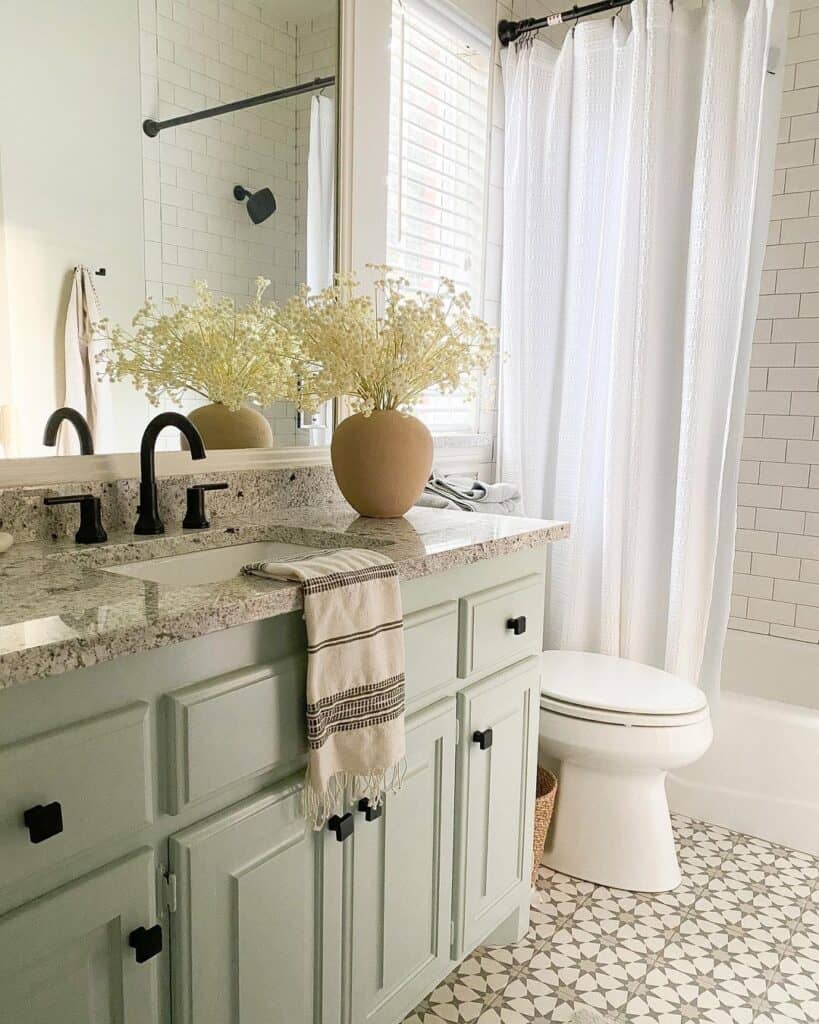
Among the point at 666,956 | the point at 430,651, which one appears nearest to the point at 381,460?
the point at 430,651

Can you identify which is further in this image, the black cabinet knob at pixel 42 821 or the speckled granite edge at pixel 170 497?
the speckled granite edge at pixel 170 497

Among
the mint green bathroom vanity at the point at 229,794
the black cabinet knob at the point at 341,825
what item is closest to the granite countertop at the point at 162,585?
the mint green bathroom vanity at the point at 229,794

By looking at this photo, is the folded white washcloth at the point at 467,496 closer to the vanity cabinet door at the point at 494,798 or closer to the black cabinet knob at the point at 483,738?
the vanity cabinet door at the point at 494,798

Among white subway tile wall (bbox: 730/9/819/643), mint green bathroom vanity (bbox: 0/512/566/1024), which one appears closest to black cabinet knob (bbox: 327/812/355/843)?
mint green bathroom vanity (bbox: 0/512/566/1024)

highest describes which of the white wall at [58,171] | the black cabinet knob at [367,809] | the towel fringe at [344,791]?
the white wall at [58,171]

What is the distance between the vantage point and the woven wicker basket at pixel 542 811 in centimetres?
219

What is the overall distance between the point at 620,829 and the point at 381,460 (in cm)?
119

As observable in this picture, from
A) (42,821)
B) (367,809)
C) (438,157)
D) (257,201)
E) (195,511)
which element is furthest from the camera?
(438,157)

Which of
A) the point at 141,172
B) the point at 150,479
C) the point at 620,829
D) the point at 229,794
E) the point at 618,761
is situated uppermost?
the point at 141,172

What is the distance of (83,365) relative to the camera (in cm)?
156

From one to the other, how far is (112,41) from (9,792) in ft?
4.42

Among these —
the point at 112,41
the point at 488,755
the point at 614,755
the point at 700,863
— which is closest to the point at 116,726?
the point at 488,755

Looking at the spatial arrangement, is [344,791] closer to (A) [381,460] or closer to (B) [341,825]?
(B) [341,825]

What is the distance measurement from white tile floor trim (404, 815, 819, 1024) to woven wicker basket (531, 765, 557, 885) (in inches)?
3.6
